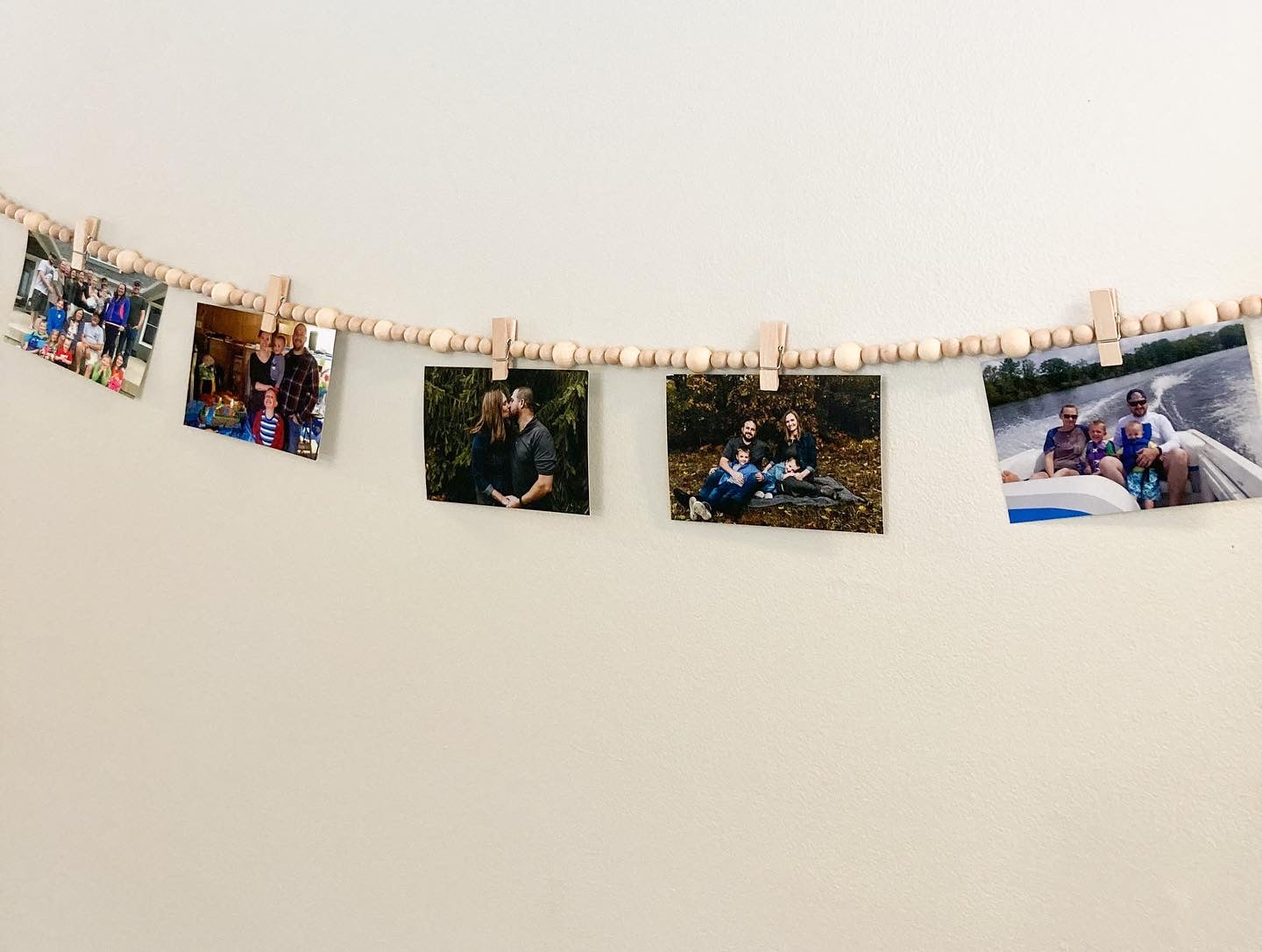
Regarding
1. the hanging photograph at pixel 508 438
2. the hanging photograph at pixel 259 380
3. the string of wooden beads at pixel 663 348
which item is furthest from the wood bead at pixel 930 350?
the hanging photograph at pixel 259 380

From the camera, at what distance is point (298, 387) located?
0.87m

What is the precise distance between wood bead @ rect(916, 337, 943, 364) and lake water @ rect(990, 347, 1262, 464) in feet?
0.26

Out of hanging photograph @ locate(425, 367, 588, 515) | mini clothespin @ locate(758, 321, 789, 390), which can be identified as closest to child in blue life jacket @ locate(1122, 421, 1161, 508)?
mini clothespin @ locate(758, 321, 789, 390)

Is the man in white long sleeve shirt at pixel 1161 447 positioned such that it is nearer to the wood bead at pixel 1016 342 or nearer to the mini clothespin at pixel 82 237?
the wood bead at pixel 1016 342

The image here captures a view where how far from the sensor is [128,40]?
0.95m

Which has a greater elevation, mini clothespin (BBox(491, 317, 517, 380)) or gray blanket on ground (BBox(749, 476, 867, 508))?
mini clothespin (BBox(491, 317, 517, 380))

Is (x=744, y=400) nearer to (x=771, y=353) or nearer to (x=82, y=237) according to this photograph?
(x=771, y=353)

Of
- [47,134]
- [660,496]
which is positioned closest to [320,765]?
[660,496]

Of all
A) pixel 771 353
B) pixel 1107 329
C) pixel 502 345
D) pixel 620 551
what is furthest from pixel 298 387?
pixel 1107 329

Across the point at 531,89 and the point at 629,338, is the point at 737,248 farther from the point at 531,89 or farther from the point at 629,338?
the point at 531,89

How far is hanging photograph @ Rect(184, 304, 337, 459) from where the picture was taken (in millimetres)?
864

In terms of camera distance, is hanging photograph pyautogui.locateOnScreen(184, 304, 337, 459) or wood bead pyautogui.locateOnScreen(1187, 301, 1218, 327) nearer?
wood bead pyautogui.locateOnScreen(1187, 301, 1218, 327)

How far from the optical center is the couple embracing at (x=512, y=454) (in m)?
0.78

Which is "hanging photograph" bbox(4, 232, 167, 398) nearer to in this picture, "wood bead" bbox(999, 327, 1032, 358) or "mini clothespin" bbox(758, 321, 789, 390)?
"mini clothespin" bbox(758, 321, 789, 390)
